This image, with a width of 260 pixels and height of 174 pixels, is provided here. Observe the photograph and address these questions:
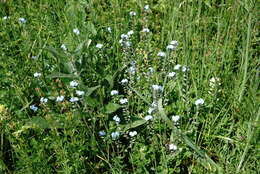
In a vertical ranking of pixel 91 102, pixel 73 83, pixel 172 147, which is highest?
pixel 73 83

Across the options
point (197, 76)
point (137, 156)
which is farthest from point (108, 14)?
point (137, 156)

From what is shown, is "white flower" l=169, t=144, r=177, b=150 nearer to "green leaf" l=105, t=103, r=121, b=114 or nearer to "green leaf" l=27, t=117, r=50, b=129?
"green leaf" l=105, t=103, r=121, b=114

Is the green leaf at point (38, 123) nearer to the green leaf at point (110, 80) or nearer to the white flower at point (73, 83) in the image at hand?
the white flower at point (73, 83)

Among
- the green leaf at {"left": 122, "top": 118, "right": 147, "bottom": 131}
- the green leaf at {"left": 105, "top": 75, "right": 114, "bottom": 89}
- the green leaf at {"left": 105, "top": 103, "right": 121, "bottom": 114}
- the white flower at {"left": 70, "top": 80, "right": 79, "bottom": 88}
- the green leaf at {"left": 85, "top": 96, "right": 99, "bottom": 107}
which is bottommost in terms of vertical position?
the green leaf at {"left": 122, "top": 118, "right": 147, "bottom": 131}

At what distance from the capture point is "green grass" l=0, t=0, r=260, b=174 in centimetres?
189

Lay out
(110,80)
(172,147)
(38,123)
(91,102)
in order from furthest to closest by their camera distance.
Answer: (110,80), (91,102), (38,123), (172,147)

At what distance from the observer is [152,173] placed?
1951 mm

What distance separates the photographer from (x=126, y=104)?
219cm

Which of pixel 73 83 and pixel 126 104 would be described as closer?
pixel 73 83

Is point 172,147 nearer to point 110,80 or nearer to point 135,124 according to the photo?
point 135,124

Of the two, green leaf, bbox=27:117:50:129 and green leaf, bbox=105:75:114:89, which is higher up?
green leaf, bbox=105:75:114:89

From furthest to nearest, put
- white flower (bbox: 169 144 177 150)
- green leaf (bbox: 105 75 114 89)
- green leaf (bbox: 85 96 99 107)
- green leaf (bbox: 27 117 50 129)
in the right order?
green leaf (bbox: 105 75 114 89) < green leaf (bbox: 85 96 99 107) < green leaf (bbox: 27 117 50 129) < white flower (bbox: 169 144 177 150)

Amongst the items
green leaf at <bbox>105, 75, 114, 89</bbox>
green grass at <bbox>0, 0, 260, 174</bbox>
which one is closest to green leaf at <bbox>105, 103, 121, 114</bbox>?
green grass at <bbox>0, 0, 260, 174</bbox>

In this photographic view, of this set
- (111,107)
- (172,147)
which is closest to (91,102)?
(111,107)
